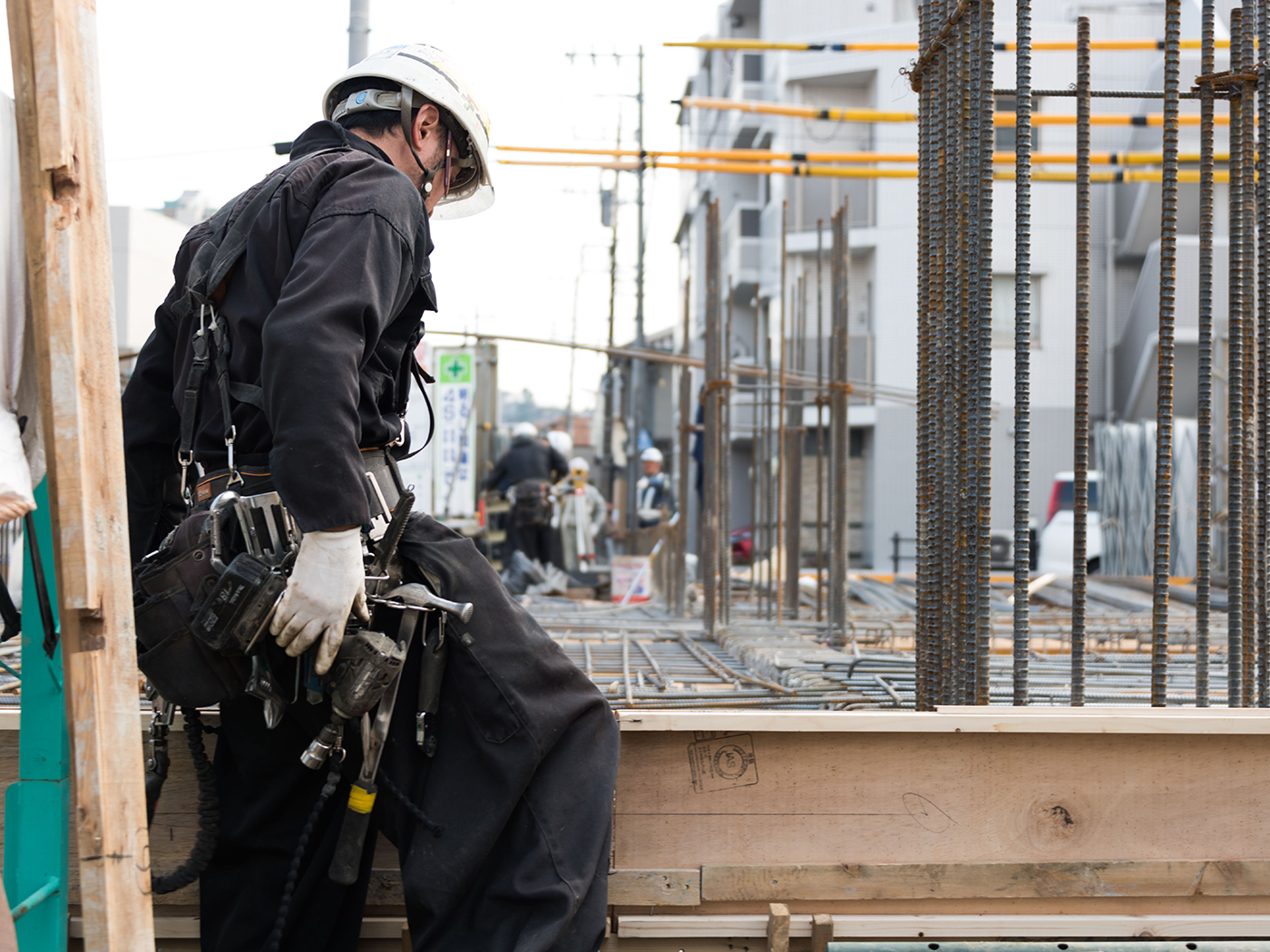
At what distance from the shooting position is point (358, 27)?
5.73 m

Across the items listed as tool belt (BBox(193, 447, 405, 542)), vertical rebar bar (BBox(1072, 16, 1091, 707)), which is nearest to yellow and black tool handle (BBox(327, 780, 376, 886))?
tool belt (BBox(193, 447, 405, 542))

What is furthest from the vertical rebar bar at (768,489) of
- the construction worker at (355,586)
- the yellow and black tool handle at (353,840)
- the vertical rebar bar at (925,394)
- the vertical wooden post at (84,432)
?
the vertical wooden post at (84,432)

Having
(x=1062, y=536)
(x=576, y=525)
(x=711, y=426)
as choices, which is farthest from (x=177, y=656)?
(x=1062, y=536)

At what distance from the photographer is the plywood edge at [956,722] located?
239cm

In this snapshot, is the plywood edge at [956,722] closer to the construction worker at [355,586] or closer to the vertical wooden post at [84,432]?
the construction worker at [355,586]

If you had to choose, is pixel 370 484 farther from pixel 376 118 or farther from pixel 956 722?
pixel 956 722

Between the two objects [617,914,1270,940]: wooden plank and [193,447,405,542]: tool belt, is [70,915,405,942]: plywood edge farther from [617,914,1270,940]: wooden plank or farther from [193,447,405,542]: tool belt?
[193,447,405,542]: tool belt

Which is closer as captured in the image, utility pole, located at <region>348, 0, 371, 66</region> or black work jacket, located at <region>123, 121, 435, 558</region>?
black work jacket, located at <region>123, 121, 435, 558</region>

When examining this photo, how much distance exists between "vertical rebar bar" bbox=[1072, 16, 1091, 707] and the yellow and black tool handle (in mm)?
1799

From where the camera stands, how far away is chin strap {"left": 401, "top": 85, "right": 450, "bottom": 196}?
2492 millimetres

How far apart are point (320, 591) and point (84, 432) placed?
50 cm

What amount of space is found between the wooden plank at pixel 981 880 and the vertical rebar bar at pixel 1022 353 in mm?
484

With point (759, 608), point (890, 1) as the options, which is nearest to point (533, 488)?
point (759, 608)

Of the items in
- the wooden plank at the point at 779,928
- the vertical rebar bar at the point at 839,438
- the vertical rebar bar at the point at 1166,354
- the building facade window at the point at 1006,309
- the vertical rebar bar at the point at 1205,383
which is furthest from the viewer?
the building facade window at the point at 1006,309
